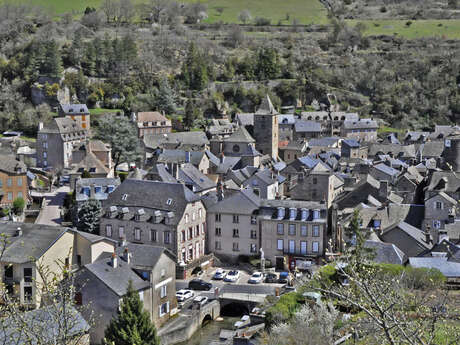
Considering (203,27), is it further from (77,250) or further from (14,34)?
(77,250)

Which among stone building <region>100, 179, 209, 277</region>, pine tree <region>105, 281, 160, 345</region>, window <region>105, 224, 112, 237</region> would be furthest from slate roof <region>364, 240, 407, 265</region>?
window <region>105, 224, 112, 237</region>

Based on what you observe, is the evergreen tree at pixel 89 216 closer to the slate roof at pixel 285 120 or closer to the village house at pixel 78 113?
the village house at pixel 78 113

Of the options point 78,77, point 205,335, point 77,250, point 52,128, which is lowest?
point 205,335

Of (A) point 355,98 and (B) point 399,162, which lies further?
(A) point 355,98

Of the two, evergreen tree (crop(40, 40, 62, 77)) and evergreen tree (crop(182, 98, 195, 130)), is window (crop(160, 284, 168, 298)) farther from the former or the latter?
evergreen tree (crop(40, 40, 62, 77))

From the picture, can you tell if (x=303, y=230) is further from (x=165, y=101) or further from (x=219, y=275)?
(x=165, y=101)

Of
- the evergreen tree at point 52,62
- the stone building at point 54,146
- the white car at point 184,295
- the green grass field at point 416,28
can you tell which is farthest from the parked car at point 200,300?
the green grass field at point 416,28

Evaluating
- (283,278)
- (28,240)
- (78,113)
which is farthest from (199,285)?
(78,113)

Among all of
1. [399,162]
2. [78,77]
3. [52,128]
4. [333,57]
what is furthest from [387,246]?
[333,57]
